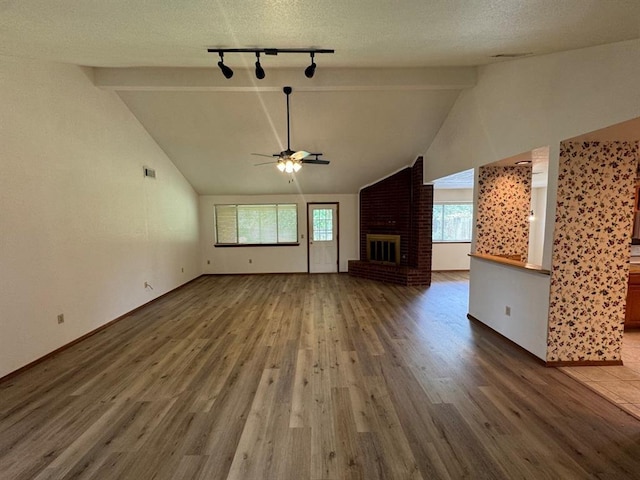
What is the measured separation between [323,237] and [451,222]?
141 inches

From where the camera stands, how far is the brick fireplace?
20.5 feet

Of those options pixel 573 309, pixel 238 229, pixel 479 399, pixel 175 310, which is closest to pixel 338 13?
pixel 479 399

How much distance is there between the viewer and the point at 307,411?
2178 millimetres

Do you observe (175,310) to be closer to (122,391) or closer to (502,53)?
(122,391)

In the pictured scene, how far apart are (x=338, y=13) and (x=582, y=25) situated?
1590 millimetres

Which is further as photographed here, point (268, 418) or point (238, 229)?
point (238, 229)

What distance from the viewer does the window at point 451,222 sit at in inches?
314

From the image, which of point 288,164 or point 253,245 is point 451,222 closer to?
point 253,245

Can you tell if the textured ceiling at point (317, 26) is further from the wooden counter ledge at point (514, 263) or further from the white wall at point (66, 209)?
the wooden counter ledge at point (514, 263)

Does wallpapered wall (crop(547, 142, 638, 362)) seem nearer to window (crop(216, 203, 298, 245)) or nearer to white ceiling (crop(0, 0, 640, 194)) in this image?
white ceiling (crop(0, 0, 640, 194))

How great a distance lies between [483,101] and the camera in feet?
12.1

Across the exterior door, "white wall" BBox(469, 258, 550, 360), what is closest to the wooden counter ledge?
"white wall" BBox(469, 258, 550, 360)

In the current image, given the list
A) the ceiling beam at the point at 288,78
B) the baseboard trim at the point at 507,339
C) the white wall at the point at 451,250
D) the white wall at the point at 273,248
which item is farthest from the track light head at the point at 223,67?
the white wall at the point at 451,250

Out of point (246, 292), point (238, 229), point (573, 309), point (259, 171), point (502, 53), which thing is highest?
point (502, 53)
